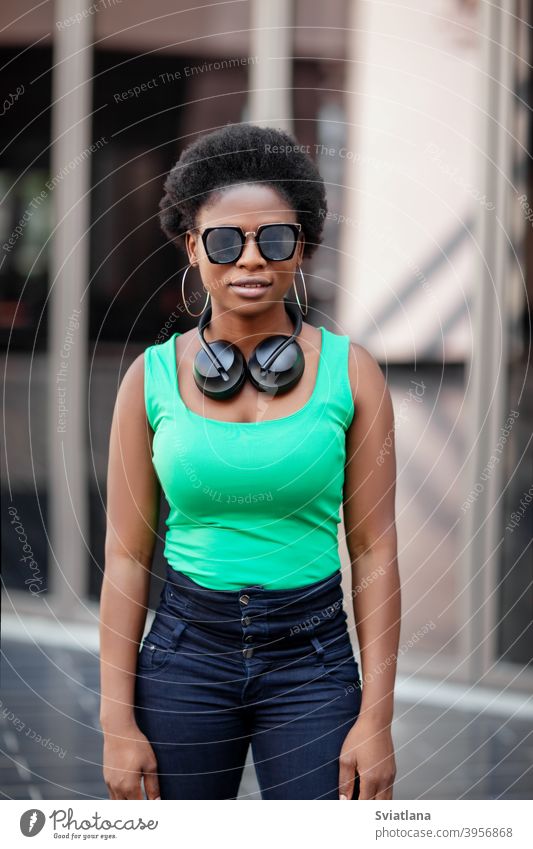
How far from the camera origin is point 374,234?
4.75m

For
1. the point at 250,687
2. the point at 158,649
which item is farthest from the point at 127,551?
the point at 250,687

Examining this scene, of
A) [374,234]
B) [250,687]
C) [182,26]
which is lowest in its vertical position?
[250,687]

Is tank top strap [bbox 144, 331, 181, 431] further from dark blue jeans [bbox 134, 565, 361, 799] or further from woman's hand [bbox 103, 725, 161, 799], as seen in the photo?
woman's hand [bbox 103, 725, 161, 799]

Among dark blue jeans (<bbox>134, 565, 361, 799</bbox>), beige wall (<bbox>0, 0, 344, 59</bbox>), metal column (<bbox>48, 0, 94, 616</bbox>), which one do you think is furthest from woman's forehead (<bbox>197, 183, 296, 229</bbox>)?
metal column (<bbox>48, 0, 94, 616</bbox>)

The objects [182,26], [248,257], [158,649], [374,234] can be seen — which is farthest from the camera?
[182,26]

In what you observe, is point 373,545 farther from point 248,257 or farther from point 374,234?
point 374,234

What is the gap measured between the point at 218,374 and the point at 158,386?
9 centimetres

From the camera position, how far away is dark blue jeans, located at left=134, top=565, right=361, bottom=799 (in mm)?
1732

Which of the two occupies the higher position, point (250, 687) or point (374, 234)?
point (374, 234)

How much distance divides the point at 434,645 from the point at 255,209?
10.7 ft

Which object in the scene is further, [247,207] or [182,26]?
[182,26]

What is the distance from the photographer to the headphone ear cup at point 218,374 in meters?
1.72

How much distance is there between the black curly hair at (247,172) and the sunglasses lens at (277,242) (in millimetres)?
67

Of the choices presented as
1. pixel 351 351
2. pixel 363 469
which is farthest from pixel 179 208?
pixel 363 469
